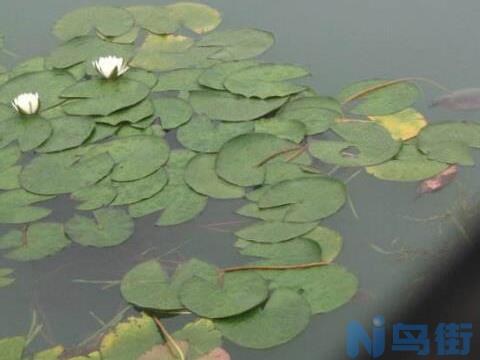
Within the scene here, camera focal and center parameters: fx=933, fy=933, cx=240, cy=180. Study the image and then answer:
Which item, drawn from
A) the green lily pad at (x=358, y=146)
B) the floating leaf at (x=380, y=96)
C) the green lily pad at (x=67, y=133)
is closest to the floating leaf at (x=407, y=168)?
the green lily pad at (x=358, y=146)

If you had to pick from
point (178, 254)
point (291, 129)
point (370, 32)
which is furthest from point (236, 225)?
point (370, 32)

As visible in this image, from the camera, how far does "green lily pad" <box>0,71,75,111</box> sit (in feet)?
6.61

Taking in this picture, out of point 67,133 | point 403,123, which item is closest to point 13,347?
point 67,133

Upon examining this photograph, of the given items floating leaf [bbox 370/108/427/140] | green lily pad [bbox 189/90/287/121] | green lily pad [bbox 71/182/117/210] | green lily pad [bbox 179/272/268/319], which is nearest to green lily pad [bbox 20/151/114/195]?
green lily pad [bbox 71/182/117/210]

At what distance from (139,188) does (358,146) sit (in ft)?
1.44

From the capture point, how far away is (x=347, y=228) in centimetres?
172

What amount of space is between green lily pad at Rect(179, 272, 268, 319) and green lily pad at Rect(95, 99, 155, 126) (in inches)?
18.5

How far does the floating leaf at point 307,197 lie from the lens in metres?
1.70

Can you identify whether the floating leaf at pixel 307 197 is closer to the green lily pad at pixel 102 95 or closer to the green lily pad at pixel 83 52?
the green lily pad at pixel 102 95

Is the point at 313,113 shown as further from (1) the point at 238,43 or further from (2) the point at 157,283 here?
(2) the point at 157,283

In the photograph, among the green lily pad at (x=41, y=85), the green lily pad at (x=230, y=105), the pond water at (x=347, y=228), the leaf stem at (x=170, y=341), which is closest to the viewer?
the leaf stem at (x=170, y=341)

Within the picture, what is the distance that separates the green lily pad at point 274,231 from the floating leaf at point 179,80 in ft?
1.43

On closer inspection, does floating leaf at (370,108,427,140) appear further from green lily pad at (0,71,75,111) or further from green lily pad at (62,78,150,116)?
green lily pad at (0,71,75,111)

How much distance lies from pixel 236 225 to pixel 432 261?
14.2 inches
